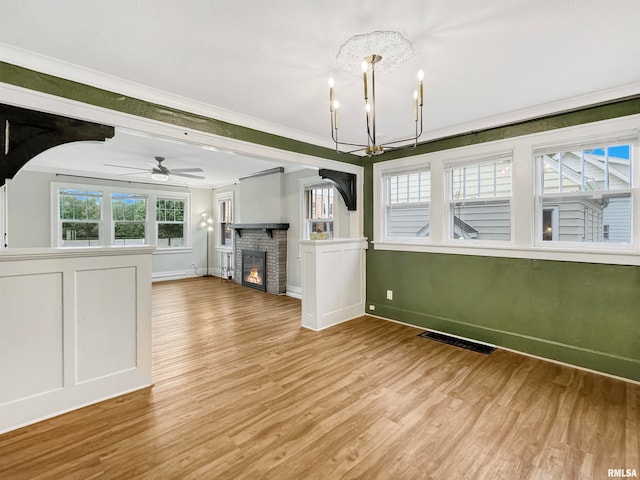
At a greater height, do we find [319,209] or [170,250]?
[319,209]

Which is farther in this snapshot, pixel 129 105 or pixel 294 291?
pixel 294 291

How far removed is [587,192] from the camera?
2975 millimetres

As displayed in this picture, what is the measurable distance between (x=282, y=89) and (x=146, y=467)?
112 inches

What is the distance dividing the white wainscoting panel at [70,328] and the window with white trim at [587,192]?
3.96 metres

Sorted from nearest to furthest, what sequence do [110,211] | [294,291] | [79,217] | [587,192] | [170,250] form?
[587,192], [294,291], [79,217], [110,211], [170,250]

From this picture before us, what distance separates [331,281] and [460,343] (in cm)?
175

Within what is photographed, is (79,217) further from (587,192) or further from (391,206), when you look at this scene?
(587,192)

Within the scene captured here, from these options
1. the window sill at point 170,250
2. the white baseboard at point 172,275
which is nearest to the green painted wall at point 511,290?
the window sill at point 170,250

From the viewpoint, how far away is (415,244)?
416cm

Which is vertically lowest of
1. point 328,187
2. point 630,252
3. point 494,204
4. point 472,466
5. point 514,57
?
point 472,466

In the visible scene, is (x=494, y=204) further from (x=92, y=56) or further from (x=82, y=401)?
(x=82, y=401)

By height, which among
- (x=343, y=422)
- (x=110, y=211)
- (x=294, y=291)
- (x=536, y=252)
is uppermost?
(x=110, y=211)

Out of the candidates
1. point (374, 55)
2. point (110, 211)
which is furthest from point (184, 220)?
point (374, 55)

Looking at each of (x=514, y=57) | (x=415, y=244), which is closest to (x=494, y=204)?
(x=415, y=244)
